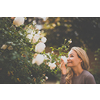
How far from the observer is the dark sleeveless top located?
1.61m

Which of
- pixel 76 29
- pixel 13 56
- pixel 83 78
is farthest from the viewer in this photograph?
pixel 76 29

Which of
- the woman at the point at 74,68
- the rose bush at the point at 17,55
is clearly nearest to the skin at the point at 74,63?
the woman at the point at 74,68

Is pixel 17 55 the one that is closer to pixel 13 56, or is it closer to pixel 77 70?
pixel 13 56

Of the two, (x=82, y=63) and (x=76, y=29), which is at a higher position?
(x=76, y=29)

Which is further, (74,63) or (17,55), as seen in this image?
(74,63)

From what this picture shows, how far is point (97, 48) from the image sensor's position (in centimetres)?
191

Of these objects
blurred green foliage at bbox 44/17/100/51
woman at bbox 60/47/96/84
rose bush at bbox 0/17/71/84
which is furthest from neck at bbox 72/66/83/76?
rose bush at bbox 0/17/71/84

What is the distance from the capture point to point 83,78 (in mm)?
1634

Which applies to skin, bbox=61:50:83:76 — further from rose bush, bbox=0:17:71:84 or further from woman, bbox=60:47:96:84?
rose bush, bbox=0:17:71:84

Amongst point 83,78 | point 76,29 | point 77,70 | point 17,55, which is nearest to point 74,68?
point 77,70

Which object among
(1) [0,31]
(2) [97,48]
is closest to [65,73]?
(2) [97,48]

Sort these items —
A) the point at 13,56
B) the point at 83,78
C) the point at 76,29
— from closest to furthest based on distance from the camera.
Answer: the point at 13,56 < the point at 83,78 < the point at 76,29
